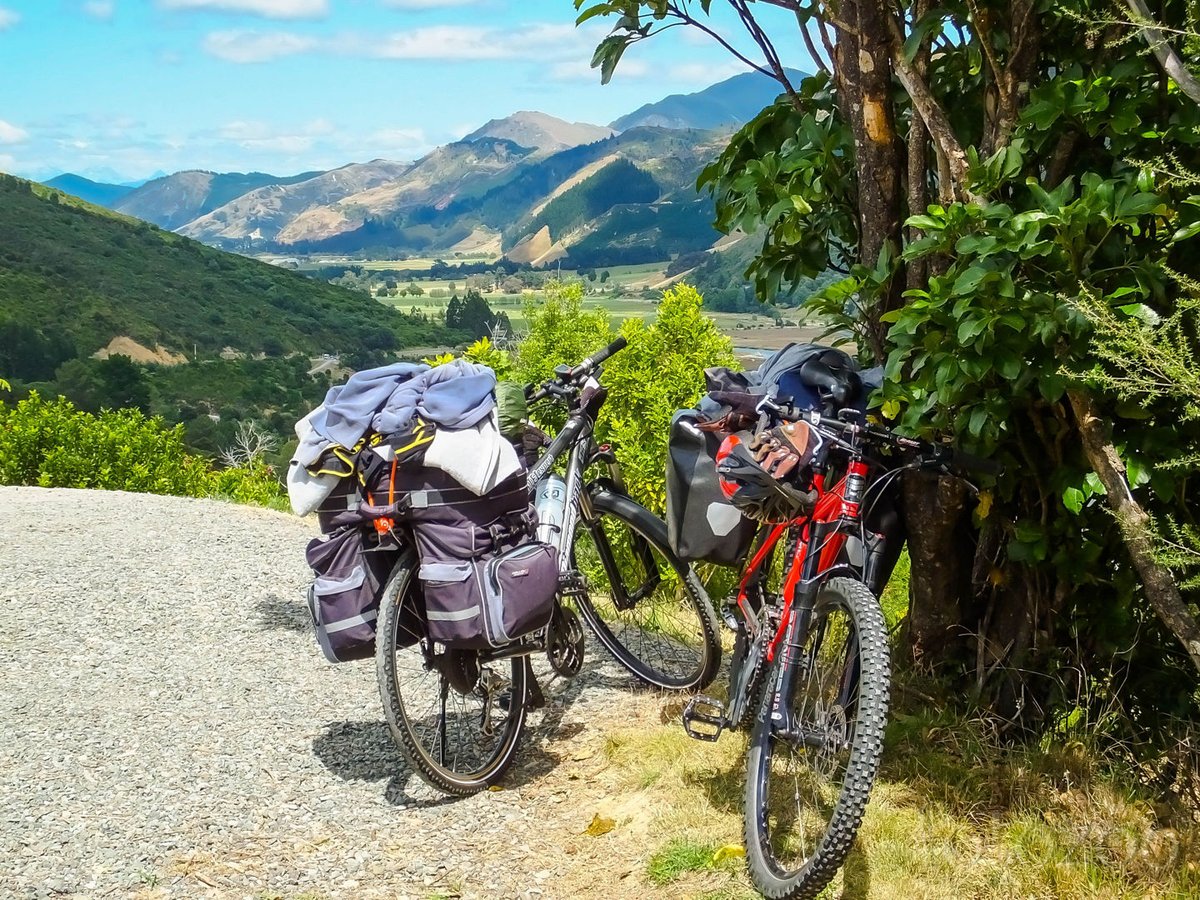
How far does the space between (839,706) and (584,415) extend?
75.7 inches

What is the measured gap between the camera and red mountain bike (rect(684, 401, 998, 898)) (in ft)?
9.29

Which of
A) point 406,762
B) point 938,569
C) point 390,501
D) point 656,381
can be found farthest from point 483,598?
point 656,381

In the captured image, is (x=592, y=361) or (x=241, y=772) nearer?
(x=241, y=772)

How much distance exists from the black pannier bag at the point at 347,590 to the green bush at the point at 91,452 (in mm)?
9048

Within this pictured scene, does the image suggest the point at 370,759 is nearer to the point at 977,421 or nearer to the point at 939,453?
the point at 939,453

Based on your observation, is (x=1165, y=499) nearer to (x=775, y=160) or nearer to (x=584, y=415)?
(x=775, y=160)

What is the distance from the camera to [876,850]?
3189 millimetres

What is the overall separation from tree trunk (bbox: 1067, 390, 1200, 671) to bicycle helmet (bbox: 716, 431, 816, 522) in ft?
2.54

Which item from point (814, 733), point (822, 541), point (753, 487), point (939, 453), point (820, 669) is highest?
point (939, 453)

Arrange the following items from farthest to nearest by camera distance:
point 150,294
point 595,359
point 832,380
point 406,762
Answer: point 150,294 → point 595,359 → point 406,762 → point 832,380

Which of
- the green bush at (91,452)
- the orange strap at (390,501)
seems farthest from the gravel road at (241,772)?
the green bush at (91,452)

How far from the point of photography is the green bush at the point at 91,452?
1388 centimetres

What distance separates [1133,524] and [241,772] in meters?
3.28

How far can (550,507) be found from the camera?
14.9 feet
